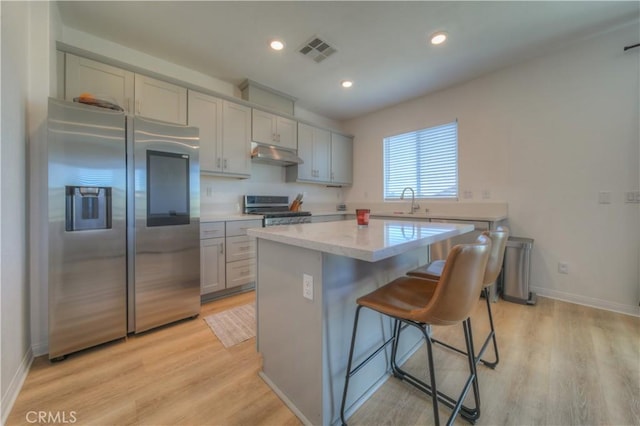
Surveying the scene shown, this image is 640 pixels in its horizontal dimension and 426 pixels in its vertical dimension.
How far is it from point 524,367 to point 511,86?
3.06 metres

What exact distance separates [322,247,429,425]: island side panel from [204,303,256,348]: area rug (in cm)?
103

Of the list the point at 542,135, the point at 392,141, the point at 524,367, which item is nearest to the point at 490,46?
the point at 542,135

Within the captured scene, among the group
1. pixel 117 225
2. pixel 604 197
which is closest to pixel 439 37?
pixel 604 197

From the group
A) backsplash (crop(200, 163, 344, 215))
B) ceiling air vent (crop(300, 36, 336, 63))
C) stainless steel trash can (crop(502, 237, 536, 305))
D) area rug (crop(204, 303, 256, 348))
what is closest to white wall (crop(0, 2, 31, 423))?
area rug (crop(204, 303, 256, 348))

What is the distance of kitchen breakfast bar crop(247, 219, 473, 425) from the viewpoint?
1.13 m

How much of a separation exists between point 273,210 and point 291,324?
2.66 m

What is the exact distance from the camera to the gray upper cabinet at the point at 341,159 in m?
4.43

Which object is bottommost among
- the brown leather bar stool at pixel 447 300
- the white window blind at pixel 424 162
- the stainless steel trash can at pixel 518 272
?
the stainless steel trash can at pixel 518 272

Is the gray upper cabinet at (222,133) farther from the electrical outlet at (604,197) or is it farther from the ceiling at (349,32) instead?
the electrical outlet at (604,197)

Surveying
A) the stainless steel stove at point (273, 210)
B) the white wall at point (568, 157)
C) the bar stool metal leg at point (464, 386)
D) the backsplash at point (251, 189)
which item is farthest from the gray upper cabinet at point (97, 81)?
the white wall at point (568, 157)

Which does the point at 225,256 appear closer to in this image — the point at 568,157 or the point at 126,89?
the point at 126,89

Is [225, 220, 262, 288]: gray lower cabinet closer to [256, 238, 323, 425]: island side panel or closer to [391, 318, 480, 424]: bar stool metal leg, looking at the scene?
[256, 238, 323, 425]: island side panel

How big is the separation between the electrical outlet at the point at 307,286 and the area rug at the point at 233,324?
1.11 meters

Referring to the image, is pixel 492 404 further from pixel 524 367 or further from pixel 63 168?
pixel 63 168
